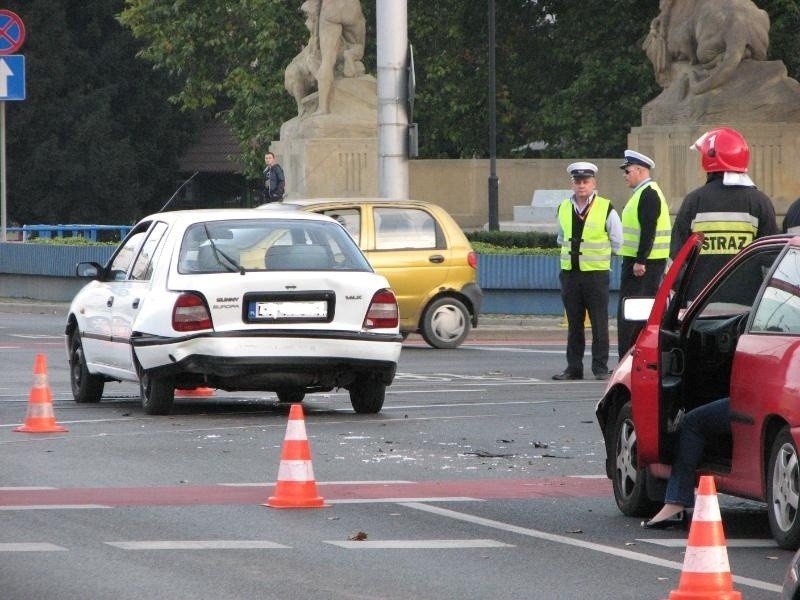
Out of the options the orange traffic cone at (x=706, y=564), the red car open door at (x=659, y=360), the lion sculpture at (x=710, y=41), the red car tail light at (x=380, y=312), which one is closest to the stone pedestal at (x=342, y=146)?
the lion sculpture at (x=710, y=41)

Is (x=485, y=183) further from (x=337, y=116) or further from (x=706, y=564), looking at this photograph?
(x=706, y=564)

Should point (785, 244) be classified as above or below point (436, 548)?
above

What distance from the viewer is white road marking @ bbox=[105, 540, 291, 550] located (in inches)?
356

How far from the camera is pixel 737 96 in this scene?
33625 millimetres

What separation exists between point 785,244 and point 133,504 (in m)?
3.37

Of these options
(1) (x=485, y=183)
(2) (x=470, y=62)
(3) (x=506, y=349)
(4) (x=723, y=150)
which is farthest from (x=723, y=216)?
(2) (x=470, y=62)

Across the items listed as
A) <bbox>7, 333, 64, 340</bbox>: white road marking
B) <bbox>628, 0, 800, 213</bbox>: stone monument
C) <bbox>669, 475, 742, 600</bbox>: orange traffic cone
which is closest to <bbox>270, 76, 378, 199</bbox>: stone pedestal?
<bbox>628, 0, 800, 213</bbox>: stone monument

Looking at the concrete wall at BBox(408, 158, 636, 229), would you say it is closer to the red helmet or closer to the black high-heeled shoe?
the red helmet

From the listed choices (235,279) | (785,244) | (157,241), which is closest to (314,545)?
(785,244)

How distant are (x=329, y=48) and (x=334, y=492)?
26.9 metres

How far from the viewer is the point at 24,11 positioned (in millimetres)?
57906

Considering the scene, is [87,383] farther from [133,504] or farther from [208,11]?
[208,11]

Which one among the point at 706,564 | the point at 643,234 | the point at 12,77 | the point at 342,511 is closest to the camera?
the point at 706,564

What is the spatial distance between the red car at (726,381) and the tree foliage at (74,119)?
159 ft
